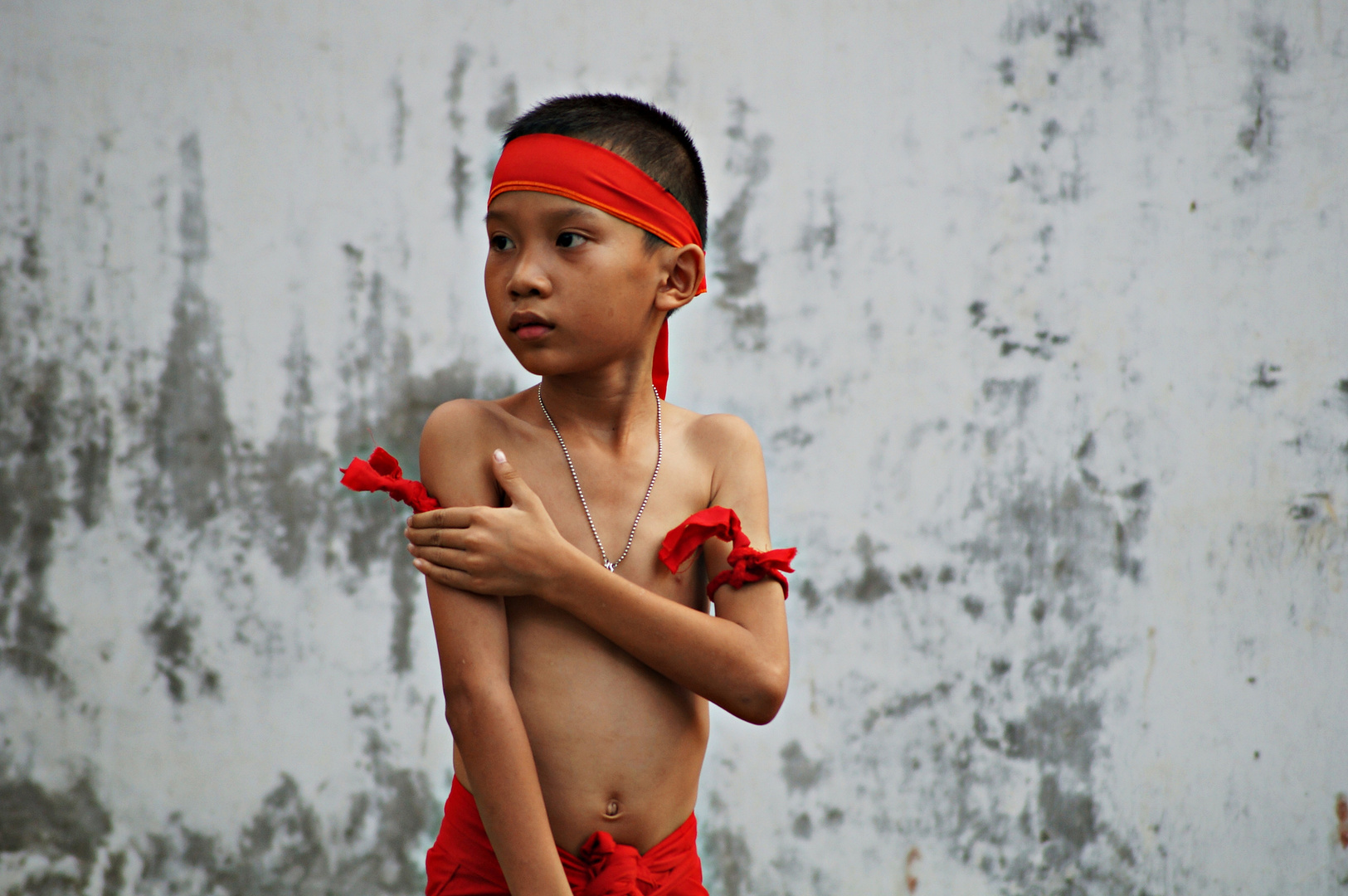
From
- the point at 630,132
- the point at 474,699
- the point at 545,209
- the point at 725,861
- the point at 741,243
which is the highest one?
the point at 741,243

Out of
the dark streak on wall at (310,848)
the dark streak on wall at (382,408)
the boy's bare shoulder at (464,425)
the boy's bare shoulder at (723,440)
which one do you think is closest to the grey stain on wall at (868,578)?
the dark streak on wall at (382,408)

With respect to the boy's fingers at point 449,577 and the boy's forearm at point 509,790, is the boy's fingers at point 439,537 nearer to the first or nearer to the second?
the boy's fingers at point 449,577

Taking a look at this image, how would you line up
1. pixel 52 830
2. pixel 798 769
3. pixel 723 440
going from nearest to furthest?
pixel 723 440
pixel 52 830
pixel 798 769

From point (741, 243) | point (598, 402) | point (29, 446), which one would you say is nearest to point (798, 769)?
point (741, 243)

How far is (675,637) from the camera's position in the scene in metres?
1.38

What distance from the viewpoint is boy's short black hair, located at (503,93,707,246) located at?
4.72 feet

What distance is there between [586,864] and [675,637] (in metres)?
0.33

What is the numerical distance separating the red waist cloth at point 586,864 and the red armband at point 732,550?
1.25 feet

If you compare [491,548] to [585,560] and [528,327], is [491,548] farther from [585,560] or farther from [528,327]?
[528,327]

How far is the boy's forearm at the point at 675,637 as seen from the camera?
1.36 metres

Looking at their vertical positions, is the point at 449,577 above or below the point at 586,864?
above

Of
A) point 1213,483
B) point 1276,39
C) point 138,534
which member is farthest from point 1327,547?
point 138,534

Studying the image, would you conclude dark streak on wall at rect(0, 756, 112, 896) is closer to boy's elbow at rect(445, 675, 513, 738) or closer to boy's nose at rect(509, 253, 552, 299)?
boy's elbow at rect(445, 675, 513, 738)

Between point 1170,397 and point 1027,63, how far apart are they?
3.56 feet
